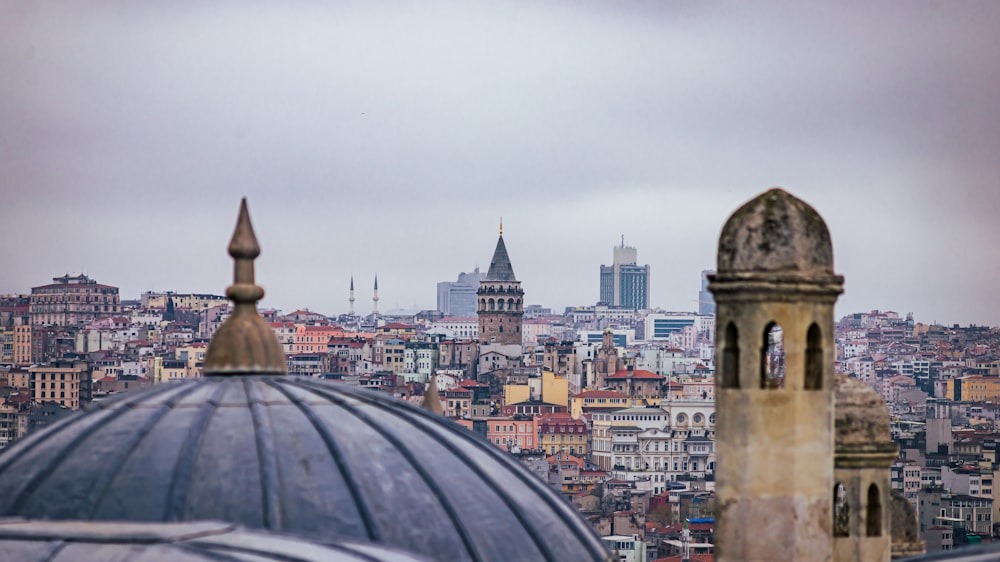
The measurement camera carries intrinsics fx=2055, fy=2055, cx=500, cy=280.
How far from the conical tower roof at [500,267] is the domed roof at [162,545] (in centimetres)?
11020

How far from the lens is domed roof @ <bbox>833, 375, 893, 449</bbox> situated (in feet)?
28.3

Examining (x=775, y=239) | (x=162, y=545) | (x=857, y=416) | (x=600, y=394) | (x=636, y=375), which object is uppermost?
(x=775, y=239)

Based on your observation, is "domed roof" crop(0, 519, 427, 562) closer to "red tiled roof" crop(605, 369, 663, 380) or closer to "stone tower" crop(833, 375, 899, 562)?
"stone tower" crop(833, 375, 899, 562)

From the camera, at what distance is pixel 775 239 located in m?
7.28

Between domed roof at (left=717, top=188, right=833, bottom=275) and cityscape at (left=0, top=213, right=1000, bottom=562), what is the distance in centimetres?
4455

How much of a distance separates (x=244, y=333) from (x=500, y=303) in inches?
4299

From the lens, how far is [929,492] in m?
61.5

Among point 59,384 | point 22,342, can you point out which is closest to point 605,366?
point 22,342

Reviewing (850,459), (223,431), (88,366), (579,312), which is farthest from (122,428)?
(579,312)

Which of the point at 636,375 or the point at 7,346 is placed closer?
the point at 636,375

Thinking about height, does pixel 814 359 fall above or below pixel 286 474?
above

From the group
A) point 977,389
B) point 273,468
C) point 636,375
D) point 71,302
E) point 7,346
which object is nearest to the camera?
point 273,468

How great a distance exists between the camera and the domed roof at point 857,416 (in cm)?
863

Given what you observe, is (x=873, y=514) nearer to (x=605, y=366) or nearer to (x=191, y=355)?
(x=191, y=355)
